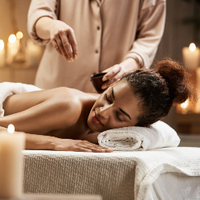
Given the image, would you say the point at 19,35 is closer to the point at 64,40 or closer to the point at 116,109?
the point at 64,40

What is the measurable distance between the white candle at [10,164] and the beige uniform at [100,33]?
5.49 feet

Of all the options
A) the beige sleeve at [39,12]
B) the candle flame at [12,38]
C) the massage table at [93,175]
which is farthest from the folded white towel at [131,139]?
the candle flame at [12,38]

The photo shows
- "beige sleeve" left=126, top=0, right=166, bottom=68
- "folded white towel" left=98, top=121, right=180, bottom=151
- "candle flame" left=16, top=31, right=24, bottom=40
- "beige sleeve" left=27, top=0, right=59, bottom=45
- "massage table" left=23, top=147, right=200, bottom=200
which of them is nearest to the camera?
"massage table" left=23, top=147, right=200, bottom=200

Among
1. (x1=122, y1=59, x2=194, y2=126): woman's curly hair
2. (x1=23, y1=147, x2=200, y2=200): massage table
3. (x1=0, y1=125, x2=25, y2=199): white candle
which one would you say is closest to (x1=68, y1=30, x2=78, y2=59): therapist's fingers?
(x1=122, y1=59, x2=194, y2=126): woman's curly hair

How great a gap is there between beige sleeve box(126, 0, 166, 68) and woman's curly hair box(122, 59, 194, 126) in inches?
18.6

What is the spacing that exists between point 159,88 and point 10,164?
1.12 meters

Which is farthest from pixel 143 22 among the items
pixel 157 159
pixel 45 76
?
pixel 157 159

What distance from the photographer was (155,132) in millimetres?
1620

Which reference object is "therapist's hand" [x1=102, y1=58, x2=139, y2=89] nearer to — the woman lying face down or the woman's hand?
the woman lying face down

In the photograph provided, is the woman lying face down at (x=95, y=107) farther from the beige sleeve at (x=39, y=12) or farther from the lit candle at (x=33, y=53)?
the lit candle at (x=33, y=53)

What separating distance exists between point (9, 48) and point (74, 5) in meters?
1.93

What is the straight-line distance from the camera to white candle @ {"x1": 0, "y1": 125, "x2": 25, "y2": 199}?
0.60 m

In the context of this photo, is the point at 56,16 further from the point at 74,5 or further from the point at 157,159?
the point at 157,159

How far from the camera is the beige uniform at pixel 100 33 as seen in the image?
2.25 m
